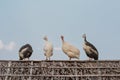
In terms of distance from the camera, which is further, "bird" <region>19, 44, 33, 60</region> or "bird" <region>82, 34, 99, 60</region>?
"bird" <region>19, 44, 33, 60</region>

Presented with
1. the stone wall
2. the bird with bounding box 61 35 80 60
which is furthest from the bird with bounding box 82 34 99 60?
the stone wall

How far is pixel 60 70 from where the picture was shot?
6.95 m

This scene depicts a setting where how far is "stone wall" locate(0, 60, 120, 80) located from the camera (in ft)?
22.4

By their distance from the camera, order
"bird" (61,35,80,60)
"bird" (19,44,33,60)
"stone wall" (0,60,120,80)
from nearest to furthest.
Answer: "stone wall" (0,60,120,80)
"bird" (61,35,80,60)
"bird" (19,44,33,60)

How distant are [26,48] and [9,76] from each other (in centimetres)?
142

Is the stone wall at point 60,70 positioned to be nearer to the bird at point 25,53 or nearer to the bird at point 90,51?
the bird at point 90,51

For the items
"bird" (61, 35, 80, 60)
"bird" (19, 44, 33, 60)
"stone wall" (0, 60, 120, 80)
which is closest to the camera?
"stone wall" (0, 60, 120, 80)

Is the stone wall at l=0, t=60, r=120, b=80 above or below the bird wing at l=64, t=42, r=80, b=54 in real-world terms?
below

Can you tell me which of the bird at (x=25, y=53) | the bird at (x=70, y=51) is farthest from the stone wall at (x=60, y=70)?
the bird at (x=25, y=53)

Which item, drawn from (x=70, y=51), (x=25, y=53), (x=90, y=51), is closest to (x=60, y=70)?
(x=70, y=51)

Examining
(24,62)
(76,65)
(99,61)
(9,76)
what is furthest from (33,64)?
(99,61)

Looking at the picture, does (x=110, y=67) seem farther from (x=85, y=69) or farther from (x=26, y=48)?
(x=26, y=48)

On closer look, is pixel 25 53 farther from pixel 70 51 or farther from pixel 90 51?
pixel 90 51

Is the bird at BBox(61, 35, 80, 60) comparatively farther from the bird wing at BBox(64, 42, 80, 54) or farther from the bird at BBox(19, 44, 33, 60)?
the bird at BBox(19, 44, 33, 60)
